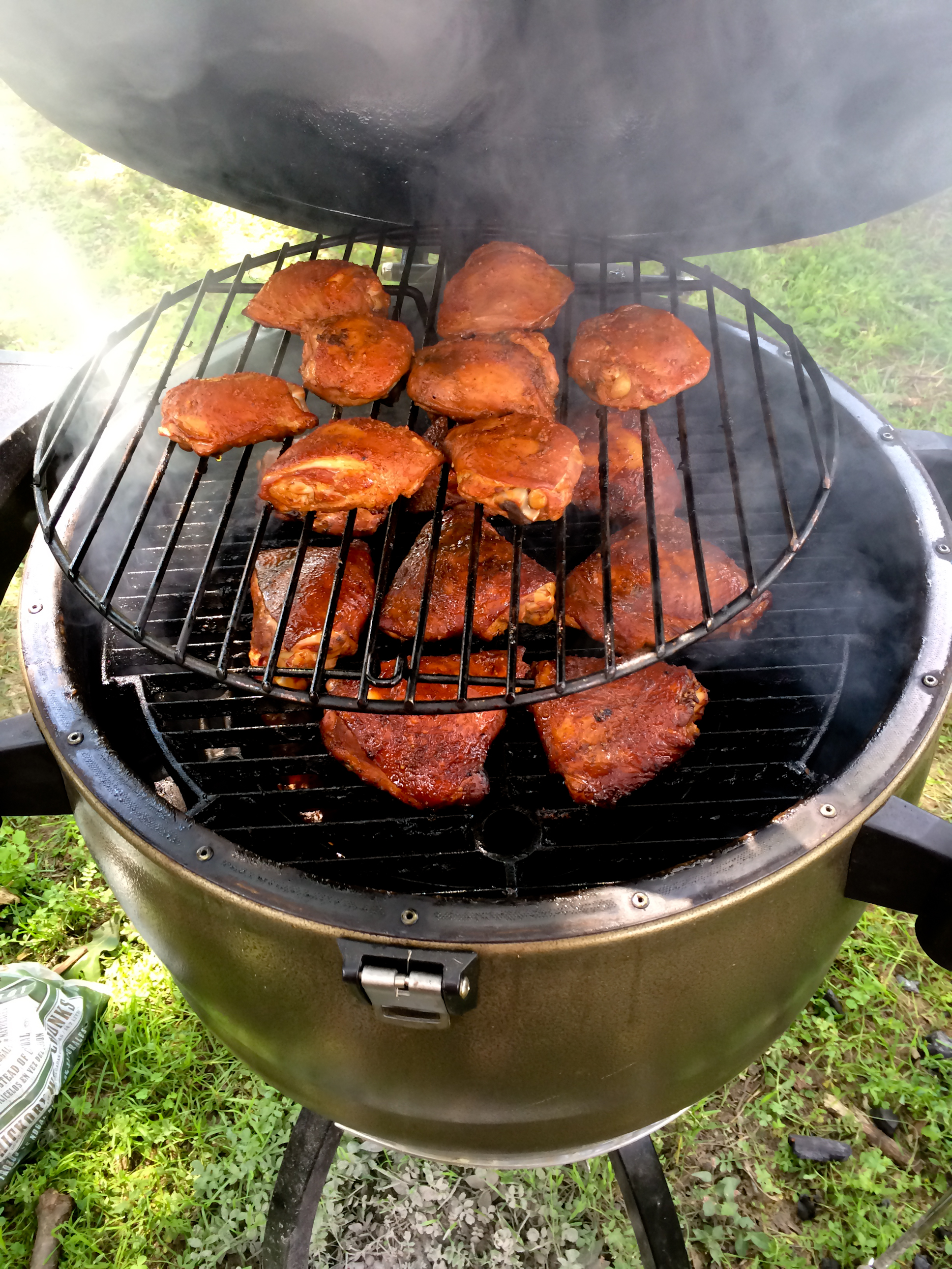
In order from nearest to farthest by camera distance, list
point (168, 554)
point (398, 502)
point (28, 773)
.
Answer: point (168, 554), point (28, 773), point (398, 502)

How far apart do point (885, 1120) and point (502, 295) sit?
2.74 metres

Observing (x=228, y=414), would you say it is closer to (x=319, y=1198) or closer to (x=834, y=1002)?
(x=319, y=1198)

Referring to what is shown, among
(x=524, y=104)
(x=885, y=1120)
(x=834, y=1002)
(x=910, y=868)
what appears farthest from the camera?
(x=834, y=1002)

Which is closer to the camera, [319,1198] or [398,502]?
[398,502]

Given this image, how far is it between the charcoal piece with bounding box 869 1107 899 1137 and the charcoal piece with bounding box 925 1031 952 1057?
0.89 feet

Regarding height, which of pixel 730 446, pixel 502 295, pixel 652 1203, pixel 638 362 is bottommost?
pixel 652 1203

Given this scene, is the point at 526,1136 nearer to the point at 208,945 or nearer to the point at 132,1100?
the point at 208,945

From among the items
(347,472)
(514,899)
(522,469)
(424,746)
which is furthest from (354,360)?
(514,899)

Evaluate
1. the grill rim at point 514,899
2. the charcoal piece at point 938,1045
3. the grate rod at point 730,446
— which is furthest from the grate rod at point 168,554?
the charcoal piece at point 938,1045

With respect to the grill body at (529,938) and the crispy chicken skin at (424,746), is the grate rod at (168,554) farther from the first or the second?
the crispy chicken skin at (424,746)

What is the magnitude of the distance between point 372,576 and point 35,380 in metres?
1.41

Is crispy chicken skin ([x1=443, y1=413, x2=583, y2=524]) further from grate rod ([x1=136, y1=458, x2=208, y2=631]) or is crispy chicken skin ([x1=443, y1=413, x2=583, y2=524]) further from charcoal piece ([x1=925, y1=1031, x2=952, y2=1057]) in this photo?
charcoal piece ([x1=925, y1=1031, x2=952, y2=1057])

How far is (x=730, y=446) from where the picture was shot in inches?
79.3

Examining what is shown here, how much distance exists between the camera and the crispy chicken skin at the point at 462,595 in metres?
2.10
